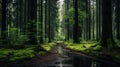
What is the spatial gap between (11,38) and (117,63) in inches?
500

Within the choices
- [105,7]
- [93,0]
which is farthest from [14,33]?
[93,0]

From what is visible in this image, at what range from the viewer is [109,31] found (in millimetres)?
19375

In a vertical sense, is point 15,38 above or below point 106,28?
below

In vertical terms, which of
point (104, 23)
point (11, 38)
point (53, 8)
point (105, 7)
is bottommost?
point (11, 38)

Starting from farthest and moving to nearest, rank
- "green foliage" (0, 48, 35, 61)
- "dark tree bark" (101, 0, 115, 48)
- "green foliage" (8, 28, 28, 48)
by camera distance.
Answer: "green foliage" (8, 28, 28, 48) → "dark tree bark" (101, 0, 115, 48) → "green foliage" (0, 48, 35, 61)

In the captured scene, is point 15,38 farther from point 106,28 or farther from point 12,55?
point 106,28

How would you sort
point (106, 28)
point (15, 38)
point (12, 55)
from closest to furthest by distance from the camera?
point (12, 55) < point (106, 28) < point (15, 38)

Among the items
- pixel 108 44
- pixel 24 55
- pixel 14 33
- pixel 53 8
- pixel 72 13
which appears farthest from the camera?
pixel 53 8

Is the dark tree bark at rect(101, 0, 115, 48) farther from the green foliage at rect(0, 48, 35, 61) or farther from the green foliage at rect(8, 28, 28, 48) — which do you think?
the green foliage at rect(8, 28, 28, 48)

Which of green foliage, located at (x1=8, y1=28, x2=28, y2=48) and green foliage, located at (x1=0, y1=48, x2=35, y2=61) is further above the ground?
green foliage, located at (x1=8, y1=28, x2=28, y2=48)

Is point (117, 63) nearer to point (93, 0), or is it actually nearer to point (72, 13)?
point (72, 13)

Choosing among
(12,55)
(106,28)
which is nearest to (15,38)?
(12,55)

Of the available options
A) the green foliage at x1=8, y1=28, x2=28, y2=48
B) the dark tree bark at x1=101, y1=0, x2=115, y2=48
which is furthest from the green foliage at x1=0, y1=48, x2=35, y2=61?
the dark tree bark at x1=101, y1=0, x2=115, y2=48

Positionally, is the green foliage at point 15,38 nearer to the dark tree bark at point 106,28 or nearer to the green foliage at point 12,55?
the green foliage at point 12,55
